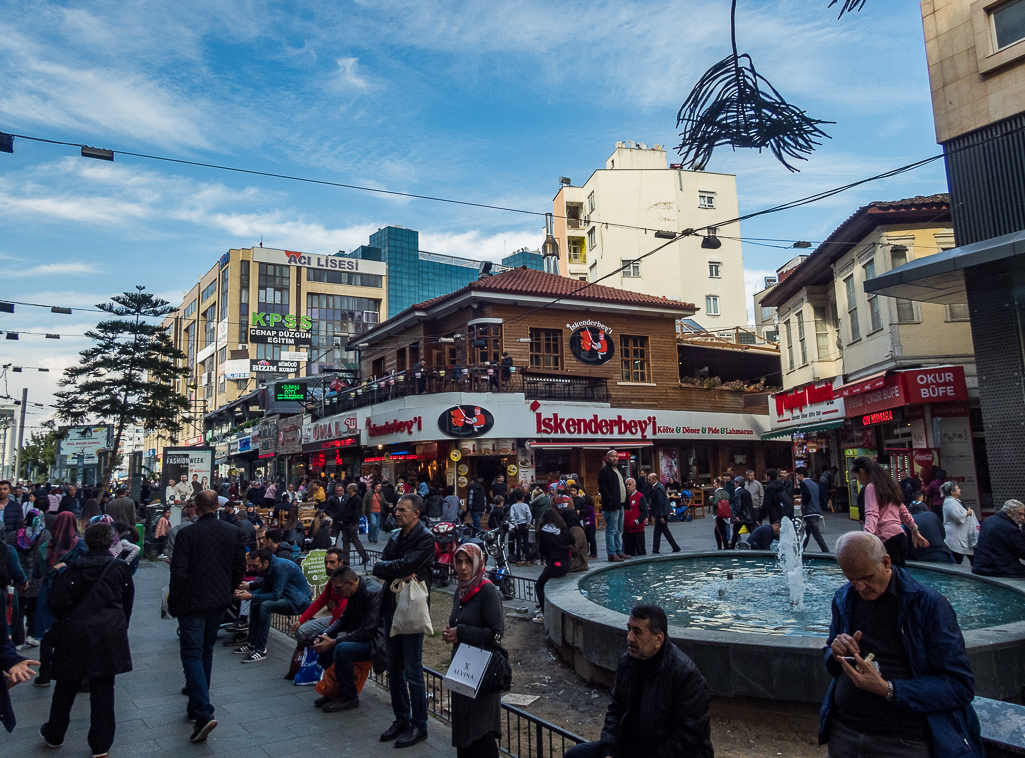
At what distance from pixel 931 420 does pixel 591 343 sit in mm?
13909

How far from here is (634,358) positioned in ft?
99.9

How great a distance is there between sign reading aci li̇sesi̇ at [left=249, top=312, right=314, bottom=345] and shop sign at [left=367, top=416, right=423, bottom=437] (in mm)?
42484

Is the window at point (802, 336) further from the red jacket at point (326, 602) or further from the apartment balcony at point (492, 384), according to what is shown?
the red jacket at point (326, 602)

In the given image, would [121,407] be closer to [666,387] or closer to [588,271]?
[666,387]

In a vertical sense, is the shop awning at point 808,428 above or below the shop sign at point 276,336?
below

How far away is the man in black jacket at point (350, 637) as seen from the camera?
20.0 ft

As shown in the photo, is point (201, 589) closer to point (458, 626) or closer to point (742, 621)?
point (458, 626)

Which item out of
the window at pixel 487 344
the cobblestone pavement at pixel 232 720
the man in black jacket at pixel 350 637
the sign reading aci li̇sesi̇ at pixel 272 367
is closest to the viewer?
the cobblestone pavement at pixel 232 720

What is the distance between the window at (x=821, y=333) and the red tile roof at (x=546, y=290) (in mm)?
6068

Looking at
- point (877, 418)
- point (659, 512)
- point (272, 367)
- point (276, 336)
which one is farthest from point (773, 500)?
point (276, 336)

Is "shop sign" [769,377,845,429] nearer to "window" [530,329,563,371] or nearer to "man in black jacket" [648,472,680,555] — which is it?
"window" [530,329,563,371]

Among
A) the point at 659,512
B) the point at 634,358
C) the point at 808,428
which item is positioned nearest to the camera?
the point at 659,512

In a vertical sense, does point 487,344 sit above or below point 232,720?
above

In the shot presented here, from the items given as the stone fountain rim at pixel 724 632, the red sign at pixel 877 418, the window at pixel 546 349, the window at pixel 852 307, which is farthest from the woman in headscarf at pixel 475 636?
the window at pixel 546 349
